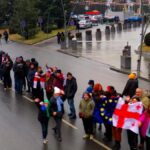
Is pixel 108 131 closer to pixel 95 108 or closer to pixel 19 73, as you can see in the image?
pixel 95 108

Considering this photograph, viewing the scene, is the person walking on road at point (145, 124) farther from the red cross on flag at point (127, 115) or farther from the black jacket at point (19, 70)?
the black jacket at point (19, 70)

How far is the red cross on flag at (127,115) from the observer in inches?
435

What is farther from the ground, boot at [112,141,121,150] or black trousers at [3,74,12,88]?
boot at [112,141,121,150]

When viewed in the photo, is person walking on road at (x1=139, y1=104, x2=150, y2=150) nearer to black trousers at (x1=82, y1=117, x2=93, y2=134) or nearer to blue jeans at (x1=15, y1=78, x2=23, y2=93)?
black trousers at (x1=82, y1=117, x2=93, y2=134)

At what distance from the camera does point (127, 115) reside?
1125 cm

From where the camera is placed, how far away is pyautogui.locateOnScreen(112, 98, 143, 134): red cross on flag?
11.0 m

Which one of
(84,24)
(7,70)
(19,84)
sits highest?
(7,70)

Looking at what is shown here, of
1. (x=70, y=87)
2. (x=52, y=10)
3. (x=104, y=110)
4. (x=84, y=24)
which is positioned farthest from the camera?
(x=84, y=24)

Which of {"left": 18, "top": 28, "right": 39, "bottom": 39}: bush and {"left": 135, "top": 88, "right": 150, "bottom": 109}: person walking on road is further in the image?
{"left": 18, "top": 28, "right": 39, "bottom": 39}: bush

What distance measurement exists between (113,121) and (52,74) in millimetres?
4575

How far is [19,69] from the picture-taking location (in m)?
18.8

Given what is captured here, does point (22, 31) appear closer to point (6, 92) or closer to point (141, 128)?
point (6, 92)

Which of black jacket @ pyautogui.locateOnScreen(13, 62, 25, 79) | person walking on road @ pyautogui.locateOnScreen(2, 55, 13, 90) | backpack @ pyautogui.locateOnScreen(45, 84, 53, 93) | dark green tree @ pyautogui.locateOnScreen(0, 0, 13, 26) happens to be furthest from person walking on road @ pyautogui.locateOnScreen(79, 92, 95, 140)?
dark green tree @ pyautogui.locateOnScreen(0, 0, 13, 26)

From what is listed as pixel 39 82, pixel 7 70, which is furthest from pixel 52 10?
pixel 39 82
